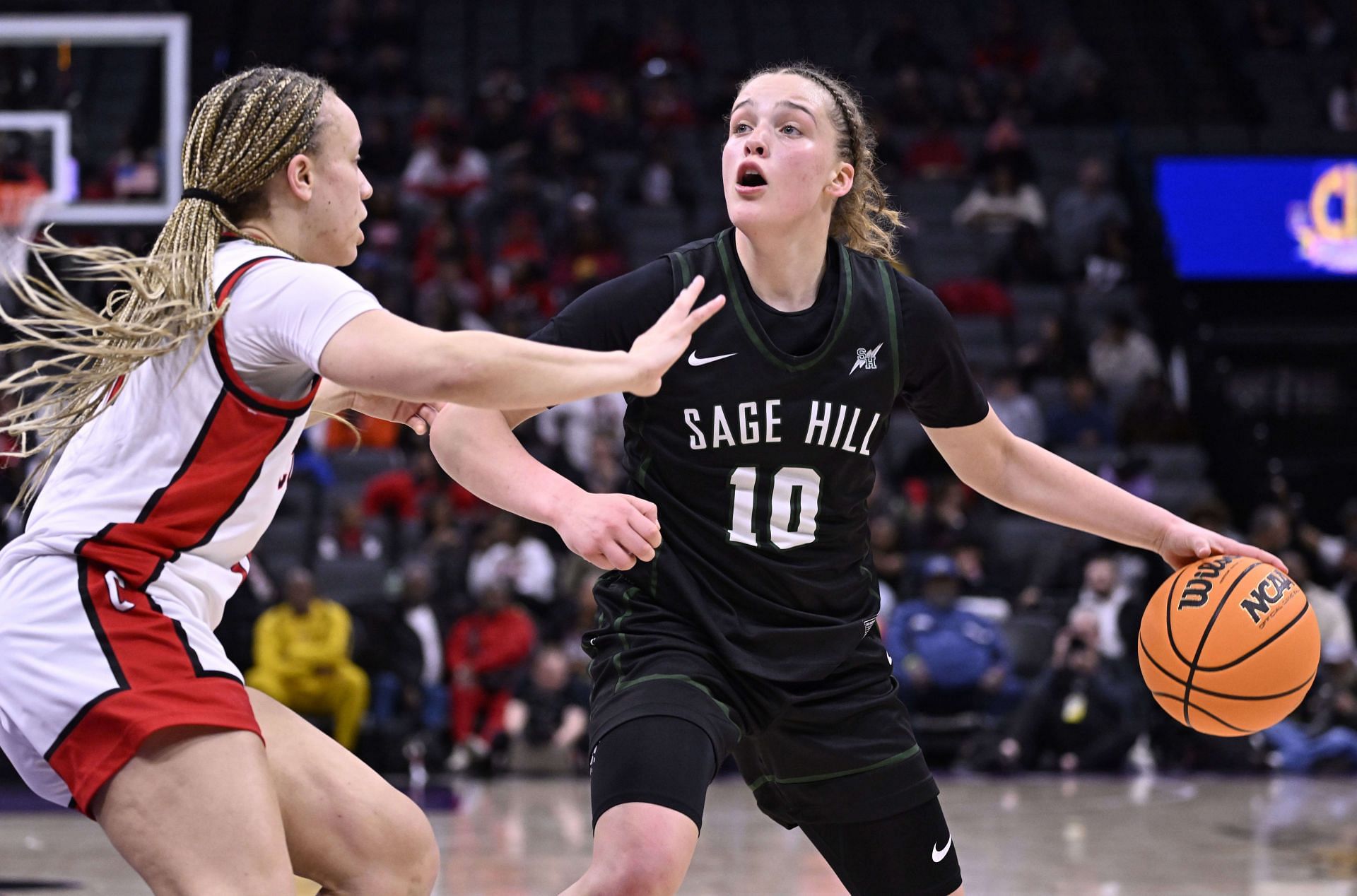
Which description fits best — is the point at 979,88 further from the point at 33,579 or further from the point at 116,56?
the point at 33,579

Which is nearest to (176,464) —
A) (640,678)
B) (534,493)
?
(534,493)

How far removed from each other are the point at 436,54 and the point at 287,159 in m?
14.6

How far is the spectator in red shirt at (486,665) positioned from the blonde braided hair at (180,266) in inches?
300

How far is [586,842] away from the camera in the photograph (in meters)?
7.39

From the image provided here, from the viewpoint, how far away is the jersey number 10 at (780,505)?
3314 mm

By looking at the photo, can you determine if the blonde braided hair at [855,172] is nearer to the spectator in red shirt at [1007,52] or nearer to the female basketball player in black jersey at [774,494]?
the female basketball player in black jersey at [774,494]

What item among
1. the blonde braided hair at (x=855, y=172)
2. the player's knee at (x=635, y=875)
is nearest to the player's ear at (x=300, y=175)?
the blonde braided hair at (x=855, y=172)

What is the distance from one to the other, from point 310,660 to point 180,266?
7474 mm

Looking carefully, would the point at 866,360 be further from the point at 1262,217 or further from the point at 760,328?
the point at 1262,217

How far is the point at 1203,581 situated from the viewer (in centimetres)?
370

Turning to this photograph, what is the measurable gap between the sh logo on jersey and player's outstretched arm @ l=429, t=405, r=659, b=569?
24.9 inches

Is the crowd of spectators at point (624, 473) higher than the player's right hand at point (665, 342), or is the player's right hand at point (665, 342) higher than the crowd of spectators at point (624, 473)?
the player's right hand at point (665, 342)

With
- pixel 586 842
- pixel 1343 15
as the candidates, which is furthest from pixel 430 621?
pixel 1343 15

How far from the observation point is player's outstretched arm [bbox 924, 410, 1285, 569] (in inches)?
144
